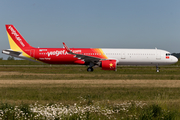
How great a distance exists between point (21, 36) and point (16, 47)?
2.03m

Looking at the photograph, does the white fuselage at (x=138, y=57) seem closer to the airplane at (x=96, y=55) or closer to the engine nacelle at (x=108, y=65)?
the airplane at (x=96, y=55)

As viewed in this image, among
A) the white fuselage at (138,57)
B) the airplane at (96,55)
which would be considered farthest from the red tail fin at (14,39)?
the white fuselage at (138,57)

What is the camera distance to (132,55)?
3859cm

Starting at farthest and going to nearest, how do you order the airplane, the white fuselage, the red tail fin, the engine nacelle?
the red tail fin, the white fuselage, the airplane, the engine nacelle

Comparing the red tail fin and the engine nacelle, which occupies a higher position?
the red tail fin

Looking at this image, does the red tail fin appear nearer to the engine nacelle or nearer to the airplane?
the airplane

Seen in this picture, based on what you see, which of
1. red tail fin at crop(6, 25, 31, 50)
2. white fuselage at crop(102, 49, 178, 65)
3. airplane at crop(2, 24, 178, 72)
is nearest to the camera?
airplane at crop(2, 24, 178, 72)

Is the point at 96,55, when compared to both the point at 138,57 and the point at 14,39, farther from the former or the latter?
the point at 14,39

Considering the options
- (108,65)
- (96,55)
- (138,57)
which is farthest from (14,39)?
(138,57)

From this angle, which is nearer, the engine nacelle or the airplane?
the engine nacelle

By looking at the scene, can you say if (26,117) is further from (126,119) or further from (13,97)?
(13,97)

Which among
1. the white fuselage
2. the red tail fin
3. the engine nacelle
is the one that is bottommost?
the engine nacelle

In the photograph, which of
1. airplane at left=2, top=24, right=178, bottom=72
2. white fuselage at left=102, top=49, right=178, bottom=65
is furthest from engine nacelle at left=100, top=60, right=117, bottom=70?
white fuselage at left=102, top=49, right=178, bottom=65

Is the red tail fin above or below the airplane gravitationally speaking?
above
